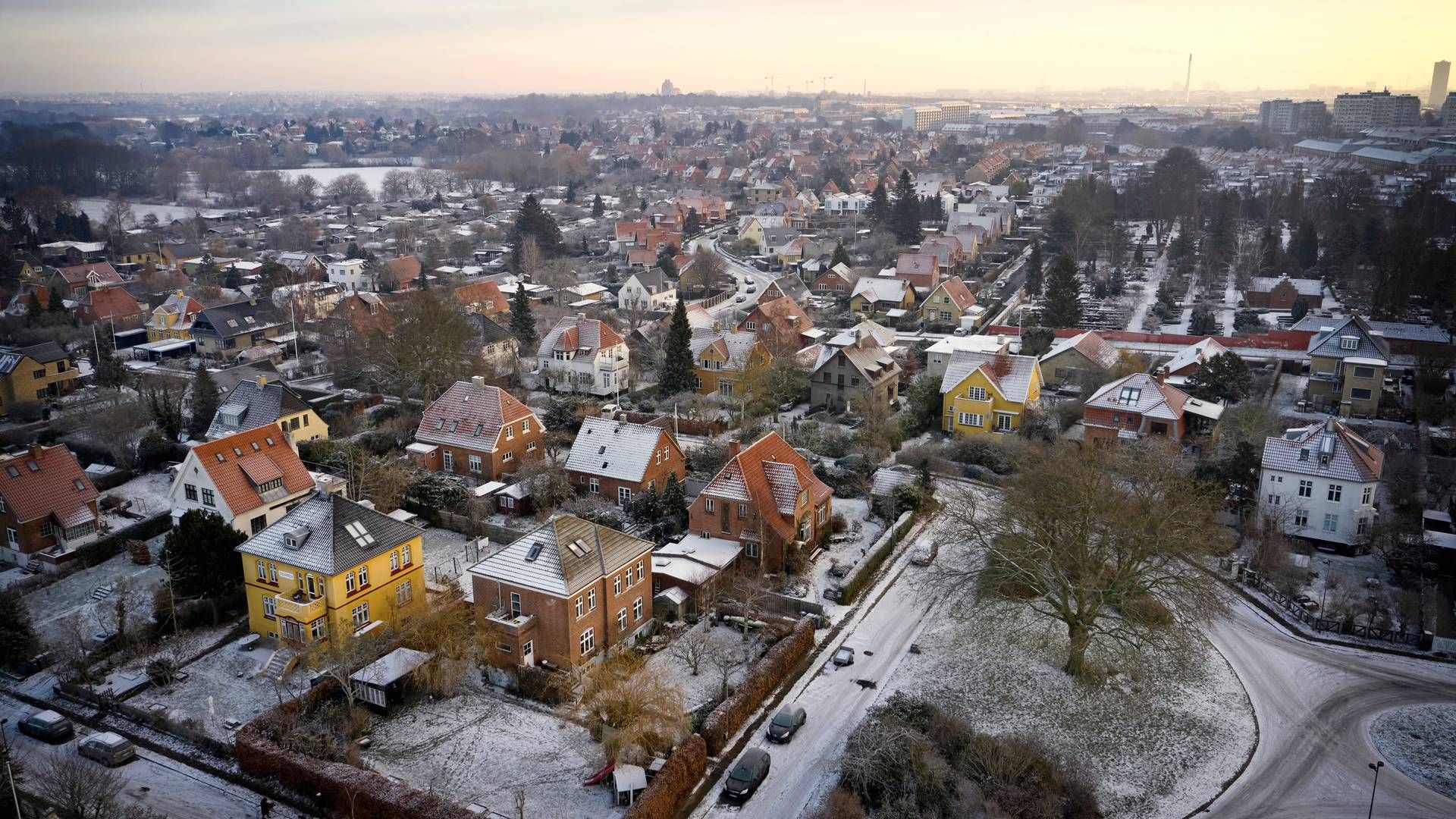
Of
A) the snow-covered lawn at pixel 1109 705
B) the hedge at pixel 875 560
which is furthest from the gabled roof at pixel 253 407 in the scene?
the snow-covered lawn at pixel 1109 705

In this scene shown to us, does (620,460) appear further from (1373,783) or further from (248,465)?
(1373,783)

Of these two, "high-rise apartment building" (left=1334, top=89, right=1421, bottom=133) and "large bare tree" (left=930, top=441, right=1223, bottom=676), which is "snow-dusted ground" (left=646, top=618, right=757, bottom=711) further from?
"high-rise apartment building" (left=1334, top=89, right=1421, bottom=133)

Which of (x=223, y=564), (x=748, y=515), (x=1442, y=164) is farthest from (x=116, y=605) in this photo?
(x=1442, y=164)

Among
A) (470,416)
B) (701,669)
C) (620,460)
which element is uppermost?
(470,416)

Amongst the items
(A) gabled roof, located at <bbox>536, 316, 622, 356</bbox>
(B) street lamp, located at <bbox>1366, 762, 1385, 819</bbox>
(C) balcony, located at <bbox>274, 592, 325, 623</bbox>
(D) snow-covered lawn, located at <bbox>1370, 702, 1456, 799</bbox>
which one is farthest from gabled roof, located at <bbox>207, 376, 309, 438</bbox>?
(D) snow-covered lawn, located at <bbox>1370, 702, 1456, 799</bbox>

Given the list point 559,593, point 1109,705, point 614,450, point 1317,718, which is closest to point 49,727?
point 559,593

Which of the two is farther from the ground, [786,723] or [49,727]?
[786,723]

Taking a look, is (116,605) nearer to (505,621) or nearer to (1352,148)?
(505,621)
